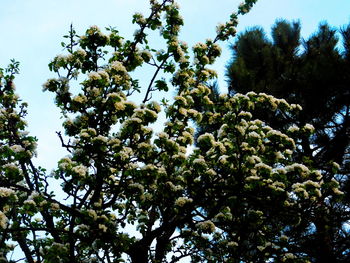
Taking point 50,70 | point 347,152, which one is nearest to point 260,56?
point 347,152

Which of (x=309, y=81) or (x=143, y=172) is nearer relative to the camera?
(x=143, y=172)

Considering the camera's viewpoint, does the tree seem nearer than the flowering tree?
No

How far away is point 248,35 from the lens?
584 inches

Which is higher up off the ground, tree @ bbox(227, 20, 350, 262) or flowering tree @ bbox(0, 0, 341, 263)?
tree @ bbox(227, 20, 350, 262)

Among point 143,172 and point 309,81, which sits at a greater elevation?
point 309,81

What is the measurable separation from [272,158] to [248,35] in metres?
8.41

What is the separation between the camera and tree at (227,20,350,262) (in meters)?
11.5

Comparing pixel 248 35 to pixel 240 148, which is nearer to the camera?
pixel 240 148

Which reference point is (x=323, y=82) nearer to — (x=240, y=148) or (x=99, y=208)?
(x=240, y=148)

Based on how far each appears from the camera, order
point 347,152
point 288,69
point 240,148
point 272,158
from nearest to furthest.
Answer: point 240,148
point 272,158
point 347,152
point 288,69

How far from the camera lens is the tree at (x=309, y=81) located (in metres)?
11.5

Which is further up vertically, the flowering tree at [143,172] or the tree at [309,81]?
the tree at [309,81]

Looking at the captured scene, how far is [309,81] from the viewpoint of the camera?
1230cm

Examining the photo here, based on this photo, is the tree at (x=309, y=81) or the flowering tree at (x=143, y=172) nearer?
the flowering tree at (x=143, y=172)
